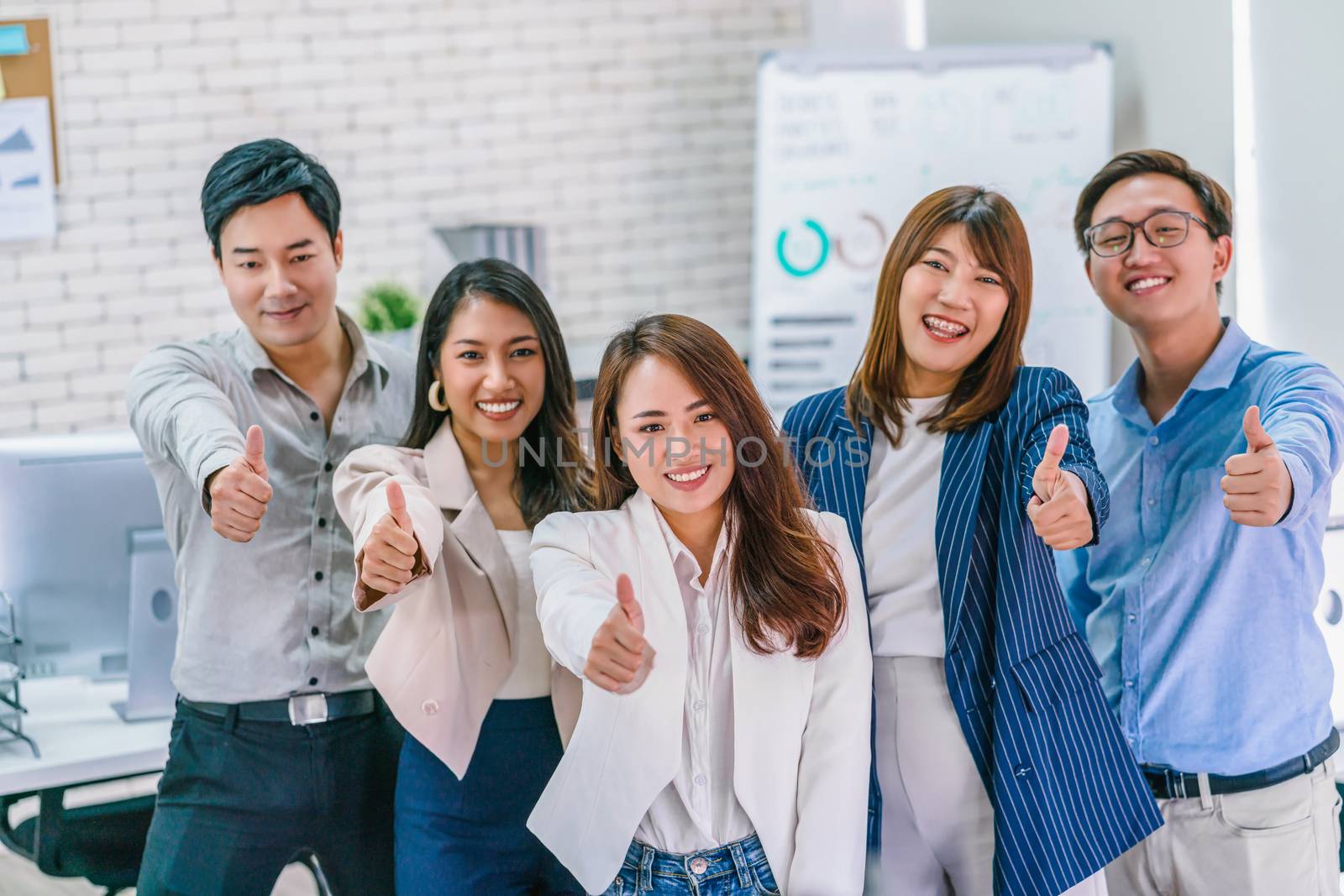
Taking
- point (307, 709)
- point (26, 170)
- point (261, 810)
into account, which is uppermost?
point (26, 170)

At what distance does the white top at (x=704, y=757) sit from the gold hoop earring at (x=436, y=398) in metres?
0.48

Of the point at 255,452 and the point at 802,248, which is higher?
the point at 802,248

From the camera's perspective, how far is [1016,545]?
5.24ft

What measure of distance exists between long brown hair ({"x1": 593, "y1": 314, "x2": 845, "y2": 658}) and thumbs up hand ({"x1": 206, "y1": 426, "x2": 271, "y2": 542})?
48cm

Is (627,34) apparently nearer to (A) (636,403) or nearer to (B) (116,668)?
(B) (116,668)

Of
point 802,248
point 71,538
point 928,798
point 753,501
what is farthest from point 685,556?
point 802,248

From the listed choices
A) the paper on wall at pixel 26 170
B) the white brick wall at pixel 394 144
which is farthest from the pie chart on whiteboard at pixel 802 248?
the paper on wall at pixel 26 170

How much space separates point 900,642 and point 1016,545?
0.21 m

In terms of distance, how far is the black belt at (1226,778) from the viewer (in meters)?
1.77

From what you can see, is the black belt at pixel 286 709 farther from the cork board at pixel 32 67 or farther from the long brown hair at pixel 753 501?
the cork board at pixel 32 67

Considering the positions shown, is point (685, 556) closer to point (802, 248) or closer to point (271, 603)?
point (271, 603)

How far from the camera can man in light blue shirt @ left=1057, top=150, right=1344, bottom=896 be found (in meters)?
1.76

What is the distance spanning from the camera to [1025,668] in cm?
158

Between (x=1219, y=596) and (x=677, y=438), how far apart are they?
0.90 metres
